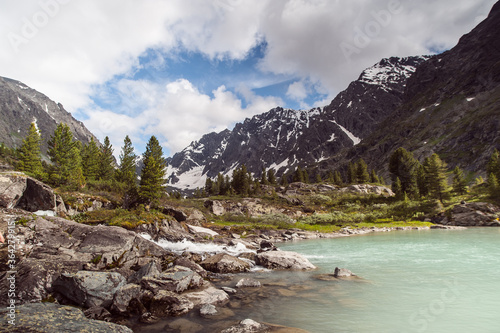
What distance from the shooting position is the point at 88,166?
58250 mm

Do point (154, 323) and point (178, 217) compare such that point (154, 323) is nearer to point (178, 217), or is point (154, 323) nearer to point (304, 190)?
point (178, 217)

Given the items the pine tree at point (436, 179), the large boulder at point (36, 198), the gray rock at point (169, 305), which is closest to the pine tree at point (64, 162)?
the large boulder at point (36, 198)

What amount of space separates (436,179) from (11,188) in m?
83.5

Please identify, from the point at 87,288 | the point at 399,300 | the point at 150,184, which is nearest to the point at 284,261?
the point at 399,300

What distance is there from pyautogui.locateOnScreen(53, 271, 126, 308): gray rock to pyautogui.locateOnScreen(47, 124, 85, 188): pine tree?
118 feet

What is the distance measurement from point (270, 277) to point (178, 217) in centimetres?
3233

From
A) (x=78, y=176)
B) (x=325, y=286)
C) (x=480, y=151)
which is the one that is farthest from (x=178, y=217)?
(x=480, y=151)

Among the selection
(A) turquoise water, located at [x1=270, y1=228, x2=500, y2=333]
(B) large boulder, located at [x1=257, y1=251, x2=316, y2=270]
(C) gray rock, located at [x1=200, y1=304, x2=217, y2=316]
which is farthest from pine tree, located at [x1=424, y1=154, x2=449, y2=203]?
(C) gray rock, located at [x1=200, y1=304, x2=217, y2=316]

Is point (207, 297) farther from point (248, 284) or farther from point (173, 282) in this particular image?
point (248, 284)

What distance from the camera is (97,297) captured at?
11039 millimetres

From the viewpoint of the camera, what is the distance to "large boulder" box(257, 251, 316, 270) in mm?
18953

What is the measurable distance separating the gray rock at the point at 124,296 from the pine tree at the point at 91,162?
2106 inches

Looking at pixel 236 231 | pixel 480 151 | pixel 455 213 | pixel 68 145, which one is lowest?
pixel 236 231

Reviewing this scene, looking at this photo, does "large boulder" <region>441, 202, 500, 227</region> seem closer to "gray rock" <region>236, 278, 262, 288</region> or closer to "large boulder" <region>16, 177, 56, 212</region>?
"gray rock" <region>236, 278, 262, 288</region>
